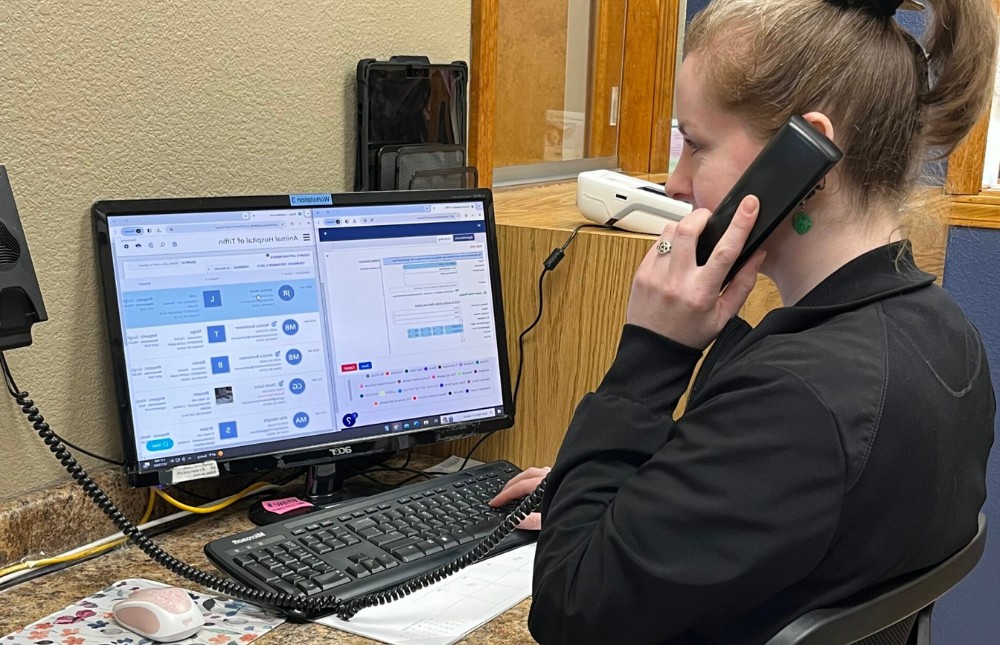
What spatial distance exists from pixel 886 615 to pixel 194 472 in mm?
799

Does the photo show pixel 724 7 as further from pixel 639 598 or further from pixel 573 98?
pixel 573 98

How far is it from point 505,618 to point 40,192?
690 mm

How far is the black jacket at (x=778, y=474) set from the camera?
81 centimetres

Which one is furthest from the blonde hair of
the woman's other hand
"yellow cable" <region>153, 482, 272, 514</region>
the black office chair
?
"yellow cable" <region>153, 482, 272, 514</region>

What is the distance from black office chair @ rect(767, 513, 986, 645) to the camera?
2.65 ft

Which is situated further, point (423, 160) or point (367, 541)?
point (423, 160)

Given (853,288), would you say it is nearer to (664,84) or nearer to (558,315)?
(558,315)

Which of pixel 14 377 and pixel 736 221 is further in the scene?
pixel 14 377

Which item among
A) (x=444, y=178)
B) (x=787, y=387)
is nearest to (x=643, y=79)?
(x=444, y=178)

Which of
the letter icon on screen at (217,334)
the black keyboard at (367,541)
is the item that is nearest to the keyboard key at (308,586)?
the black keyboard at (367,541)

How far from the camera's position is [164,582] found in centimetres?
119

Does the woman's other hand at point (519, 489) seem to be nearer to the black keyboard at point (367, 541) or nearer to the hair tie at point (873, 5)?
the black keyboard at point (367, 541)

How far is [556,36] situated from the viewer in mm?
2484

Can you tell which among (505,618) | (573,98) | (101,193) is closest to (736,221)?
(505,618)
